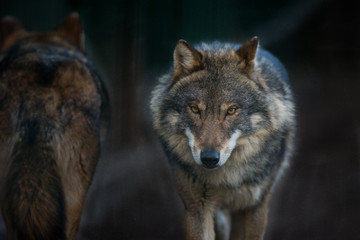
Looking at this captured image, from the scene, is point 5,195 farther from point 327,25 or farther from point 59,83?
point 327,25

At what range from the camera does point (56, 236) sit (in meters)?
3.58

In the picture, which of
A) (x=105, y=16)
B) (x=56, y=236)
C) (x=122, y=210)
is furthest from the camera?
(x=105, y=16)

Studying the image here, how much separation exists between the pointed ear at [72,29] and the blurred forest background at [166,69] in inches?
46.0

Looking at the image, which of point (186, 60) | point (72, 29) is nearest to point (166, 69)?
point (72, 29)

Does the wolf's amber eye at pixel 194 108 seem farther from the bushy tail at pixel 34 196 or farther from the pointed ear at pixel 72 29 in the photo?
the pointed ear at pixel 72 29

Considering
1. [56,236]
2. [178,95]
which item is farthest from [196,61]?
[56,236]

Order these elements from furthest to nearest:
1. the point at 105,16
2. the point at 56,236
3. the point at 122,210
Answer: the point at 105,16, the point at 122,210, the point at 56,236

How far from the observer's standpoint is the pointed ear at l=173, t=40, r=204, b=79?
3871 mm

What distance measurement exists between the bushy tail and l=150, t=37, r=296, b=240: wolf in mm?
959

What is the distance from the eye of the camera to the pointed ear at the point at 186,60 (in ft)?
12.7

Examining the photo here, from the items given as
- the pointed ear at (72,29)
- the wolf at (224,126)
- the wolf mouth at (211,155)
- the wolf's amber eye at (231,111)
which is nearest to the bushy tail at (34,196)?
the wolf at (224,126)

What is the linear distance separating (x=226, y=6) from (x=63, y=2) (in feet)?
7.44

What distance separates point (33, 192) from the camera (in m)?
3.62

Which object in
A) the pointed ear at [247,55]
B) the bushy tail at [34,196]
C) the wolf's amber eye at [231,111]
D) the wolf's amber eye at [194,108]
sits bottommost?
the bushy tail at [34,196]
